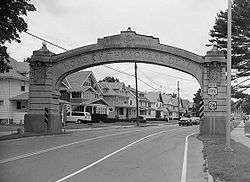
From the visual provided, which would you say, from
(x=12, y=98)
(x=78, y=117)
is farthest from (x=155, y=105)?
(x=12, y=98)

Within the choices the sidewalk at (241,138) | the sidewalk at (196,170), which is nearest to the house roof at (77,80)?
the sidewalk at (241,138)

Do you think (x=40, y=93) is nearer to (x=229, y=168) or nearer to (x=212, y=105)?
(x=212, y=105)

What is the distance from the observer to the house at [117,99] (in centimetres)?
9706

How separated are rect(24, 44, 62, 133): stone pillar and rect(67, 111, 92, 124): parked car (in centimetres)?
3280

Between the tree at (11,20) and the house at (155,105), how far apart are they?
108 meters

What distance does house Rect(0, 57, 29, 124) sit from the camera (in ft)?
188

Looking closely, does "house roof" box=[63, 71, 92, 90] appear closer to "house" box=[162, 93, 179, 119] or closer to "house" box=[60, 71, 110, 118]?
"house" box=[60, 71, 110, 118]

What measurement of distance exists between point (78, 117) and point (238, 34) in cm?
3358

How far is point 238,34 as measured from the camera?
41.5 metres

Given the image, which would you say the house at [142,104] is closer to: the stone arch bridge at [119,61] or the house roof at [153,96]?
the house roof at [153,96]

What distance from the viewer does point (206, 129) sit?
32594 millimetres

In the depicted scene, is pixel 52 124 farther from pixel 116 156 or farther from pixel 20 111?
pixel 20 111

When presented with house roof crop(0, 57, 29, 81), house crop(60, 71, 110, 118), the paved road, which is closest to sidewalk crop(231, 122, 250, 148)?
the paved road

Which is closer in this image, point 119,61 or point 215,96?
point 215,96
